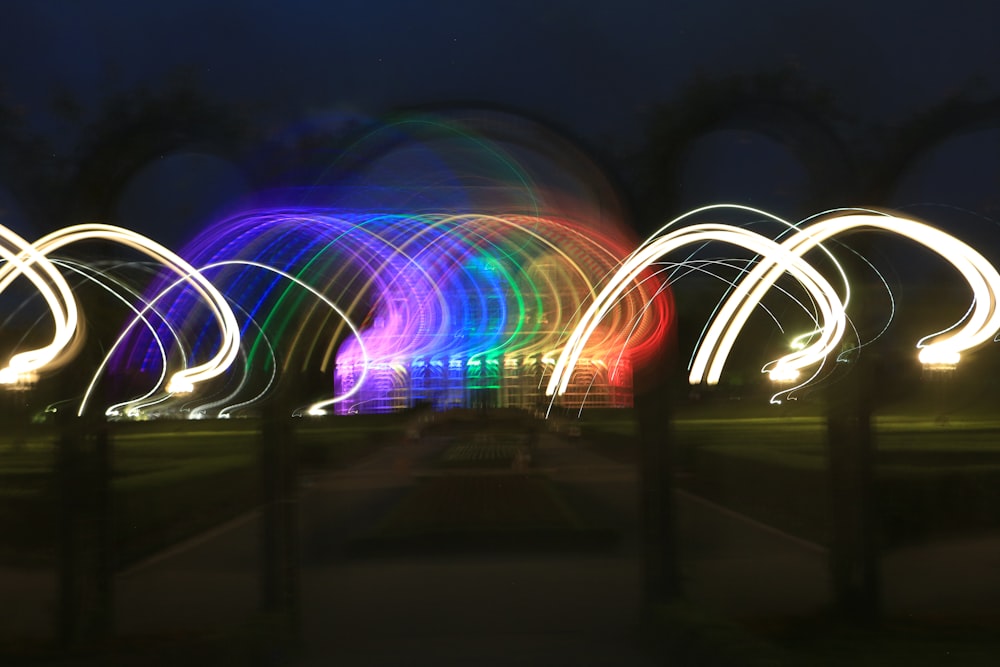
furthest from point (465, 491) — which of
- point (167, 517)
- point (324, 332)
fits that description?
point (324, 332)

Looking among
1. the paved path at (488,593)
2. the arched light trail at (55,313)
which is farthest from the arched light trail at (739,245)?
the arched light trail at (55,313)

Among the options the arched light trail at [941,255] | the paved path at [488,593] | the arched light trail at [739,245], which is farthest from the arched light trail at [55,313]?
the arched light trail at [941,255]

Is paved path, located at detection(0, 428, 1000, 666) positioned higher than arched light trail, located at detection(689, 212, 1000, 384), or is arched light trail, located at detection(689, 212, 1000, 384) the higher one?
arched light trail, located at detection(689, 212, 1000, 384)

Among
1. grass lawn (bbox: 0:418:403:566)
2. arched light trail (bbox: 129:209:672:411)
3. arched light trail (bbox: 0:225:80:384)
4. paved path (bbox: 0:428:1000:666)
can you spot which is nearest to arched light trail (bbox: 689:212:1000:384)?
arched light trail (bbox: 129:209:672:411)

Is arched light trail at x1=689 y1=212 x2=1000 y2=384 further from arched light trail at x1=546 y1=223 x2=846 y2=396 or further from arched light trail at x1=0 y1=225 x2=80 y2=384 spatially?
arched light trail at x1=0 y1=225 x2=80 y2=384

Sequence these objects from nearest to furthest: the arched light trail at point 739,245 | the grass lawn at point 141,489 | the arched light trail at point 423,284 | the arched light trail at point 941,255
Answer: the arched light trail at point 941,255, the arched light trail at point 739,245, the arched light trail at point 423,284, the grass lawn at point 141,489

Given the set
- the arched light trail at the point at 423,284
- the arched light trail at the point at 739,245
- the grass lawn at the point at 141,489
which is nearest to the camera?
the arched light trail at the point at 739,245

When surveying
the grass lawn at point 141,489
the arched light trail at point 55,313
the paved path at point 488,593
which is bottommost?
the paved path at point 488,593

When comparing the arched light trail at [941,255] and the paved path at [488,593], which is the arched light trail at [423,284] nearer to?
the arched light trail at [941,255]

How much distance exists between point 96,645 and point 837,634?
463cm

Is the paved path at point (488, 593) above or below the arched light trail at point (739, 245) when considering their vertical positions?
below

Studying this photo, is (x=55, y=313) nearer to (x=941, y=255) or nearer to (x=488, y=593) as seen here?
(x=488, y=593)

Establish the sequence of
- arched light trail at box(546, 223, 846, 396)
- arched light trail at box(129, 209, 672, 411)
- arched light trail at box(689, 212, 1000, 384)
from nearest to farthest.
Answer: arched light trail at box(689, 212, 1000, 384)
arched light trail at box(546, 223, 846, 396)
arched light trail at box(129, 209, 672, 411)

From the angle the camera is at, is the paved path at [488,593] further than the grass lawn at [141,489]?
No
